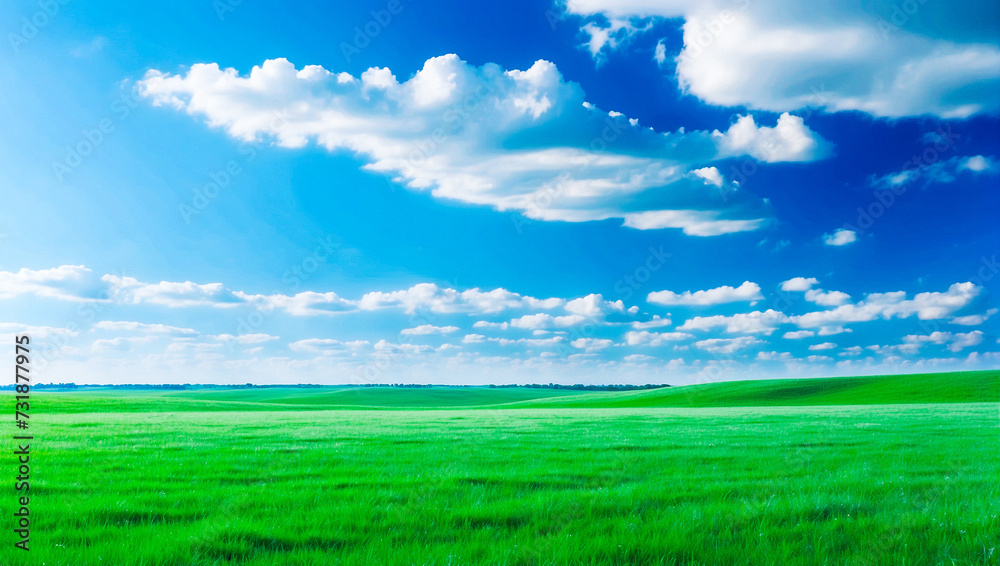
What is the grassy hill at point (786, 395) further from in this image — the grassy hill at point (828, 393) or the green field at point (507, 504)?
the green field at point (507, 504)

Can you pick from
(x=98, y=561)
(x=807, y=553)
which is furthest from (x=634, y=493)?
(x=98, y=561)

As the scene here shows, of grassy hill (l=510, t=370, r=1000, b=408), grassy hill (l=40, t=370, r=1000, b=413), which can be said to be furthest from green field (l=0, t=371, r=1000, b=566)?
grassy hill (l=510, t=370, r=1000, b=408)

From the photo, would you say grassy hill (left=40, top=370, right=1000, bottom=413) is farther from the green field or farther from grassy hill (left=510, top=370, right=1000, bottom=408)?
the green field

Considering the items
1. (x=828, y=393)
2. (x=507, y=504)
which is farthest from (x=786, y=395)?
(x=507, y=504)

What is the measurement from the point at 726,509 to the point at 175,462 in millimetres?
11513

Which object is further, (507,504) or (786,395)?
(786,395)

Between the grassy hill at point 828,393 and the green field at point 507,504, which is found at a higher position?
the green field at point 507,504

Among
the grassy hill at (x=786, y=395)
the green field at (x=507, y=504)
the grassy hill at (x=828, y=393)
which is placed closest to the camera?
the green field at (x=507, y=504)

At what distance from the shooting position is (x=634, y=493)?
9.14 m

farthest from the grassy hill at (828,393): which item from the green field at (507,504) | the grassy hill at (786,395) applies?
the green field at (507,504)

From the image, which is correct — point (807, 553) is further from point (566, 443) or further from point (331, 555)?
point (566, 443)

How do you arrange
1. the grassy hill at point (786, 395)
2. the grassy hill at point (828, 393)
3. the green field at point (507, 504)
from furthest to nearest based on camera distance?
the grassy hill at point (828, 393) < the grassy hill at point (786, 395) < the green field at point (507, 504)

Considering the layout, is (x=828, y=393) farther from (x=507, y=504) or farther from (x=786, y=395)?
(x=507, y=504)

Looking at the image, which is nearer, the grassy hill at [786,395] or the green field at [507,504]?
the green field at [507,504]
